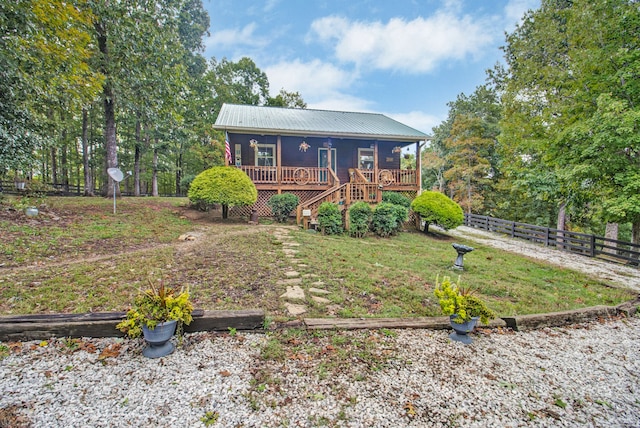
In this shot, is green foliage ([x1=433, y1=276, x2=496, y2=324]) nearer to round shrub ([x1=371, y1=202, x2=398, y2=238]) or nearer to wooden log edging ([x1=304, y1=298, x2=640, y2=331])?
wooden log edging ([x1=304, y1=298, x2=640, y2=331])

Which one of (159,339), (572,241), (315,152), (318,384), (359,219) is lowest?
(572,241)

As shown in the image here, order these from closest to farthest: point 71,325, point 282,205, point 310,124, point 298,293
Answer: point 71,325 < point 298,293 < point 282,205 < point 310,124

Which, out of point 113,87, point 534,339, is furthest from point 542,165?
point 113,87

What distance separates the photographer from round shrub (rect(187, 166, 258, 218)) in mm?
9766

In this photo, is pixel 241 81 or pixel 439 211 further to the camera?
pixel 241 81

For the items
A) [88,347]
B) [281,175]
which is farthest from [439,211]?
[88,347]

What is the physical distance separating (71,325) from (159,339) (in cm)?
95

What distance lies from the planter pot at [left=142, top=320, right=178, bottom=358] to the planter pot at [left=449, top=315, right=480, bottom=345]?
2.89 m

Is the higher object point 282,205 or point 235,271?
point 282,205

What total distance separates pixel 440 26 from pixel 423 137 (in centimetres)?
498

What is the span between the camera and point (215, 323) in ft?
9.43

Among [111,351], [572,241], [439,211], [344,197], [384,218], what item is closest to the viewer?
[111,351]

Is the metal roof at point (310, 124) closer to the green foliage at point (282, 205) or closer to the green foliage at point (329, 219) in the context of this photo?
the green foliage at point (282, 205)

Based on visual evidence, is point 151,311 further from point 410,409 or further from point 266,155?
point 266,155
